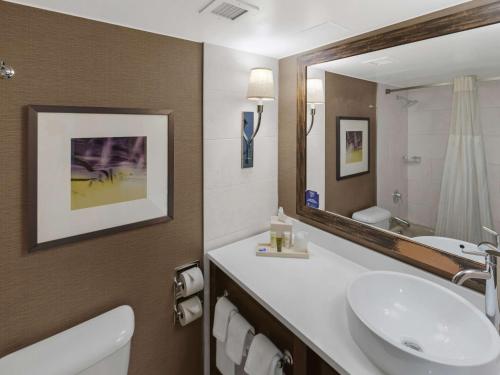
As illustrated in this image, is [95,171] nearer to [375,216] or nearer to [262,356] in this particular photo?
[262,356]

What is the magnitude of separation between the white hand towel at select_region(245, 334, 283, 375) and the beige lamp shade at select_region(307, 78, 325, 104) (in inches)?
52.6

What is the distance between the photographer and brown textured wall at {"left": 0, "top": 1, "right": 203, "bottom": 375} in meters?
1.10

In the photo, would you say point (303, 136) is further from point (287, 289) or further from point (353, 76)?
point (287, 289)

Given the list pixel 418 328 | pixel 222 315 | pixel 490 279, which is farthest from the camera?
pixel 222 315

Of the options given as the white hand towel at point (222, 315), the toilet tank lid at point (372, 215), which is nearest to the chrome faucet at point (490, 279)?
the toilet tank lid at point (372, 215)

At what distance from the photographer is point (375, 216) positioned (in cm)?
148

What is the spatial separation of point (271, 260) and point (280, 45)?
48.9 inches

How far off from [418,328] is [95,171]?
1.51 m

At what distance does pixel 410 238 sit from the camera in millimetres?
1319

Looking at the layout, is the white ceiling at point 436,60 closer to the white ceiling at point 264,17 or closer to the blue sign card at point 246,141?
the white ceiling at point 264,17

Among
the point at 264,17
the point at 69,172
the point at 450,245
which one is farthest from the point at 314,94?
the point at 69,172

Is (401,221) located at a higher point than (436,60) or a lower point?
lower

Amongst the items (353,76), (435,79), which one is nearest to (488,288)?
(435,79)

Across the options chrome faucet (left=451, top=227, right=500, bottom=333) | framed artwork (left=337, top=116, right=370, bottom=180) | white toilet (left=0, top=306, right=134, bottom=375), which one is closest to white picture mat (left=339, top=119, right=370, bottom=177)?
framed artwork (left=337, top=116, right=370, bottom=180)
